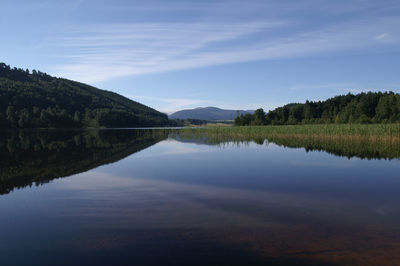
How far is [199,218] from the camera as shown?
32.3 ft

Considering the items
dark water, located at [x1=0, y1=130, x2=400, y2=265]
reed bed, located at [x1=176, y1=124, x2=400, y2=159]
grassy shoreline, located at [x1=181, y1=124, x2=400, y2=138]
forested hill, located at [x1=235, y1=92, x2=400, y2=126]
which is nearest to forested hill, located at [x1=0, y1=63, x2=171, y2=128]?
forested hill, located at [x1=235, y1=92, x2=400, y2=126]

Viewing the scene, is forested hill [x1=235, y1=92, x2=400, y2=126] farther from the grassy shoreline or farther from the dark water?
the dark water

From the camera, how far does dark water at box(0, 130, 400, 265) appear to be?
283 inches

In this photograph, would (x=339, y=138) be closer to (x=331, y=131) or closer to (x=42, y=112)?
(x=331, y=131)

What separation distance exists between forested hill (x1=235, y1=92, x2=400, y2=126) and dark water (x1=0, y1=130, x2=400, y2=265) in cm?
7555

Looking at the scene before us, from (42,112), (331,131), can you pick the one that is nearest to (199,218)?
(331,131)

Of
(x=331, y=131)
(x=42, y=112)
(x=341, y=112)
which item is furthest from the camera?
(x=42, y=112)

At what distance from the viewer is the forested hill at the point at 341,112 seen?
91.1m

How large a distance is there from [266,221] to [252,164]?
45.0 feet

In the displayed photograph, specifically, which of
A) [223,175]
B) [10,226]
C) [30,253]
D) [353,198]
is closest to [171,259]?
[30,253]

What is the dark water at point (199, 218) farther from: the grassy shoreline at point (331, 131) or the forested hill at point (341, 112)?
the forested hill at point (341, 112)

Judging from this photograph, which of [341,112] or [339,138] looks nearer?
[339,138]

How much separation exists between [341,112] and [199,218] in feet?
407

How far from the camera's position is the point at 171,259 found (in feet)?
22.8
